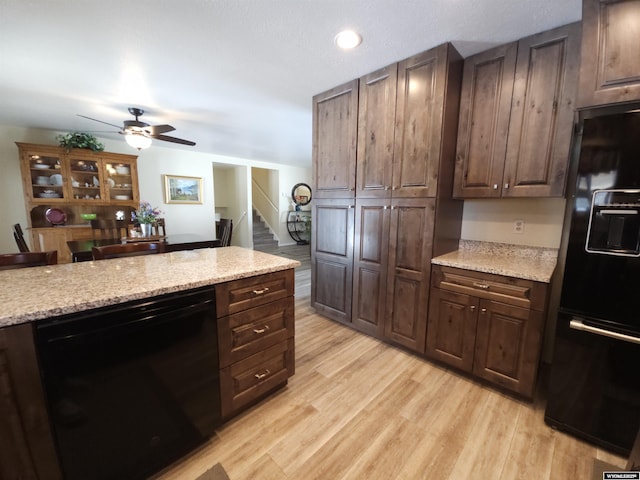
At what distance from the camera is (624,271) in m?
1.22

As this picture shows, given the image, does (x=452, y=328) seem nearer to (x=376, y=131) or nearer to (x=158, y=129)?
(x=376, y=131)

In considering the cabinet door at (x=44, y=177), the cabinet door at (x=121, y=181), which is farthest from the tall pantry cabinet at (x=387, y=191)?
the cabinet door at (x=44, y=177)

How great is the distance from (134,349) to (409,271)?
1.89 m

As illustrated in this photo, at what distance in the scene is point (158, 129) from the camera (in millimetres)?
3064

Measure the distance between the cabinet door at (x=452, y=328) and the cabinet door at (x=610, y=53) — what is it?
133cm

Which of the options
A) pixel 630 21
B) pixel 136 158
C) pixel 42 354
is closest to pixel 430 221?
pixel 630 21

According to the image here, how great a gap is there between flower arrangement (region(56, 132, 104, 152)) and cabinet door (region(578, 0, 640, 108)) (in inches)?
230

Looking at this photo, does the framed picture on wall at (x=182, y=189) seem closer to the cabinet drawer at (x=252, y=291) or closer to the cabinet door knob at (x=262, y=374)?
the cabinet drawer at (x=252, y=291)

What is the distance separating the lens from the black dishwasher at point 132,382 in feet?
3.15

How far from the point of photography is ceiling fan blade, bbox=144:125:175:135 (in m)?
3.00

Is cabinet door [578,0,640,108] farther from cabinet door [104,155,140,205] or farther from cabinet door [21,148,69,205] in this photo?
cabinet door [21,148,69,205]

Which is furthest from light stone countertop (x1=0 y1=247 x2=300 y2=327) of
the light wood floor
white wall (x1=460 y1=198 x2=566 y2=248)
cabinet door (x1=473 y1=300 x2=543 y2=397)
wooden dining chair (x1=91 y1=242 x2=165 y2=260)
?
white wall (x1=460 y1=198 x2=566 y2=248)

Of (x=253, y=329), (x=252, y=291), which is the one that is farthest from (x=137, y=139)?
(x=253, y=329)

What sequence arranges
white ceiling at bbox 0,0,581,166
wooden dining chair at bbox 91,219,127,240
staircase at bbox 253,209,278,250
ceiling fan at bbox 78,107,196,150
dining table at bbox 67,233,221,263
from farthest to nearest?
staircase at bbox 253,209,278,250, wooden dining chair at bbox 91,219,127,240, ceiling fan at bbox 78,107,196,150, dining table at bbox 67,233,221,263, white ceiling at bbox 0,0,581,166
